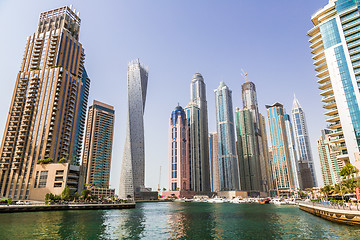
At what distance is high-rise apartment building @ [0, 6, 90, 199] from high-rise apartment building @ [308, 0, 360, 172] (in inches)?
5435

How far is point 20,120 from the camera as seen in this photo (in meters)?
140

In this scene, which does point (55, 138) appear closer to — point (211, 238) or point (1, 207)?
point (1, 207)

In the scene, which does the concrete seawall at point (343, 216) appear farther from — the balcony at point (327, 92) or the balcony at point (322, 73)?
the balcony at point (322, 73)

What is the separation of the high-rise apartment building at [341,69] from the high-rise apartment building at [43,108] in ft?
453

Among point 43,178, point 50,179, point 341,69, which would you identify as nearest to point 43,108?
point 43,178

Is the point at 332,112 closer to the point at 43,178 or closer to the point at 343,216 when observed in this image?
the point at 343,216

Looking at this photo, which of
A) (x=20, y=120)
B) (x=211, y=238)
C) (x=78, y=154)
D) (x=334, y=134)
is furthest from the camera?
(x=78, y=154)

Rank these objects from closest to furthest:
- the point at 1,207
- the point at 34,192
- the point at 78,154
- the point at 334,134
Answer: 1. the point at 1,207
2. the point at 334,134
3. the point at 34,192
4. the point at 78,154

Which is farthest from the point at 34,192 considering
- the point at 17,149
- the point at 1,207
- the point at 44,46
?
the point at 44,46

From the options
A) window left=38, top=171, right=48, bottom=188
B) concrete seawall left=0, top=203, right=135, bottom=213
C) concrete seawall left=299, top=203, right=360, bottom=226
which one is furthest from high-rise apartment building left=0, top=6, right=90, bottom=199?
concrete seawall left=299, top=203, right=360, bottom=226

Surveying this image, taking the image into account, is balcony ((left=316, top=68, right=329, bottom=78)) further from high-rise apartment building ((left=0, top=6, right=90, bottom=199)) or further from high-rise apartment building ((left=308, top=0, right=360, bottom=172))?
high-rise apartment building ((left=0, top=6, right=90, bottom=199))

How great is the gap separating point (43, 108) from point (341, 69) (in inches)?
6428

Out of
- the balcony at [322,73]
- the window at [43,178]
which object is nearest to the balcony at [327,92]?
the balcony at [322,73]

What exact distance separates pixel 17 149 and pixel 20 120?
19956 mm
